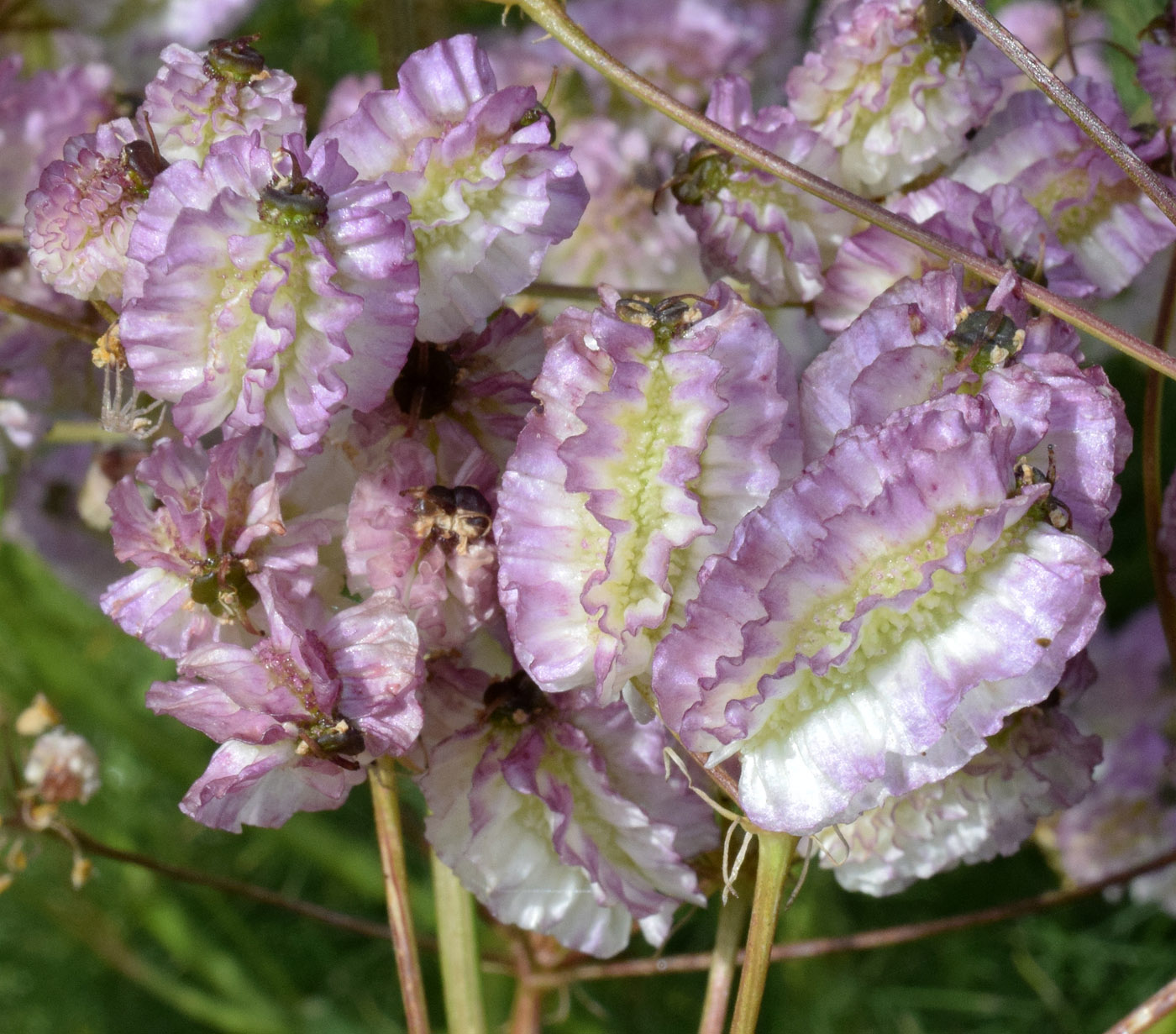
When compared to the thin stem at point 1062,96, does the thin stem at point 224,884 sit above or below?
below

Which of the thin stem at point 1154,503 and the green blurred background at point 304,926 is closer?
the thin stem at point 1154,503

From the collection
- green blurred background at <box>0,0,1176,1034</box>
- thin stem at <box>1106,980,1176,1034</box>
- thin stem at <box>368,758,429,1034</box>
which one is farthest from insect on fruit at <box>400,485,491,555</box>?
green blurred background at <box>0,0,1176,1034</box>

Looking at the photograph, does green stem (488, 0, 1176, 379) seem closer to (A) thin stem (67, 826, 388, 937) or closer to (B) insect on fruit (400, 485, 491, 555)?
(B) insect on fruit (400, 485, 491, 555)

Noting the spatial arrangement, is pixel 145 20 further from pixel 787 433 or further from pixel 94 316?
pixel 787 433

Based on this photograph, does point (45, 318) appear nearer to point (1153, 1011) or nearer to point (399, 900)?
point (399, 900)

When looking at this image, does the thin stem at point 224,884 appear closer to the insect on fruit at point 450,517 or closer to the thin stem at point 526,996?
the thin stem at point 526,996

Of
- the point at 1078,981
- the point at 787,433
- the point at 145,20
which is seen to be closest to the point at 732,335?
the point at 787,433

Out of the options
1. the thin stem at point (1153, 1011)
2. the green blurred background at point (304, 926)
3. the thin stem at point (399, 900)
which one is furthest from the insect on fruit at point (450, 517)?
the green blurred background at point (304, 926)
